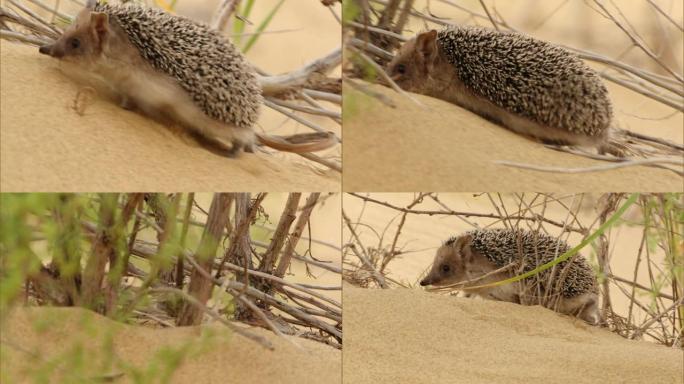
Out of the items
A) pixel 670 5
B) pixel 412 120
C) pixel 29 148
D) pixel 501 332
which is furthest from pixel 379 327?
pixel 670 5

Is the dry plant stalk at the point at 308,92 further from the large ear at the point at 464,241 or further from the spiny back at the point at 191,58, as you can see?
the large ear at the point at 464,241

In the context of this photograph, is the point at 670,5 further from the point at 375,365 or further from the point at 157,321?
the point at 157,321

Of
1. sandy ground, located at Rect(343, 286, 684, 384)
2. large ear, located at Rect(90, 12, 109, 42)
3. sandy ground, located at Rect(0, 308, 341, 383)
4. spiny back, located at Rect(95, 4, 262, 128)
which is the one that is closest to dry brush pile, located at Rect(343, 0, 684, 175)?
spiny back, located at Rect(95, 4, 262, 128)

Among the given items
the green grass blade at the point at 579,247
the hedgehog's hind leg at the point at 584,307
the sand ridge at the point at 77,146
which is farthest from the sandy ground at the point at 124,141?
the hedgehog's hind leg at the point at 584,307

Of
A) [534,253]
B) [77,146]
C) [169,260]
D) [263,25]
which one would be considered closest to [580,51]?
[534,253]

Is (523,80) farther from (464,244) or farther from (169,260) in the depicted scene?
(169,260)

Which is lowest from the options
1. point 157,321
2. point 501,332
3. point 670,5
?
point 157,321

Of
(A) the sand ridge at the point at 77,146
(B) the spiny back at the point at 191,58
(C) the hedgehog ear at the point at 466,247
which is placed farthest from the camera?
(C) the hedgehog ear at the point at 466,247
